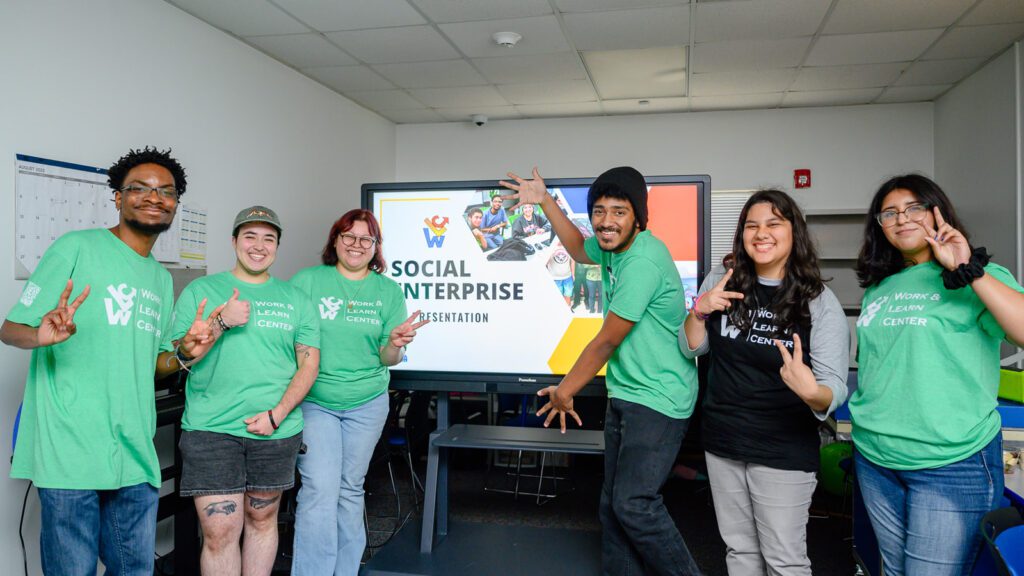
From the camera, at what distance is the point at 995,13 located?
11.6 ft

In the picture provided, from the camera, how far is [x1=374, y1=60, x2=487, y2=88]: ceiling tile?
4453 millimetres

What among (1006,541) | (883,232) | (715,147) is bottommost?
(1006,541)

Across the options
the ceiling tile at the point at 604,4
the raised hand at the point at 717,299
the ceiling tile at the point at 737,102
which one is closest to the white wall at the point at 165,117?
the ceiling tile at the point at 604,4

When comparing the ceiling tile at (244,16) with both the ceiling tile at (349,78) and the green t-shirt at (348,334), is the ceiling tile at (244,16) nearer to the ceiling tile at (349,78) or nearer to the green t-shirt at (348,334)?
the ceiling tile at (349,78)

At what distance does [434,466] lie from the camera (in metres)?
2.96

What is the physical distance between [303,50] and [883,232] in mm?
3598

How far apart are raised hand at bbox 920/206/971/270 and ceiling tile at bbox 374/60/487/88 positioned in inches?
134

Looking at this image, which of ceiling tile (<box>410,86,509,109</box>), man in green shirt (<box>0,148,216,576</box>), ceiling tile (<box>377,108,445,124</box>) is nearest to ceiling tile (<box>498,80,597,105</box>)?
ceiling tile (<box>410,86,509,109</box>)

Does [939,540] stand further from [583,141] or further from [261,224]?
[583,141]

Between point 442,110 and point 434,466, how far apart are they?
12.1 ft

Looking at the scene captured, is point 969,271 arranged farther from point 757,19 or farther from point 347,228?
point 757,19

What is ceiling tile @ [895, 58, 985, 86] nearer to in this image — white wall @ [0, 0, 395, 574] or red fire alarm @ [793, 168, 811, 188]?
red fire alarm @ [793, 168, 811, 188]

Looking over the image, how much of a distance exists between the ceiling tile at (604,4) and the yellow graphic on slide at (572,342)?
5.75 feet

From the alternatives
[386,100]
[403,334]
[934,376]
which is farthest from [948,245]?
[386,100]
